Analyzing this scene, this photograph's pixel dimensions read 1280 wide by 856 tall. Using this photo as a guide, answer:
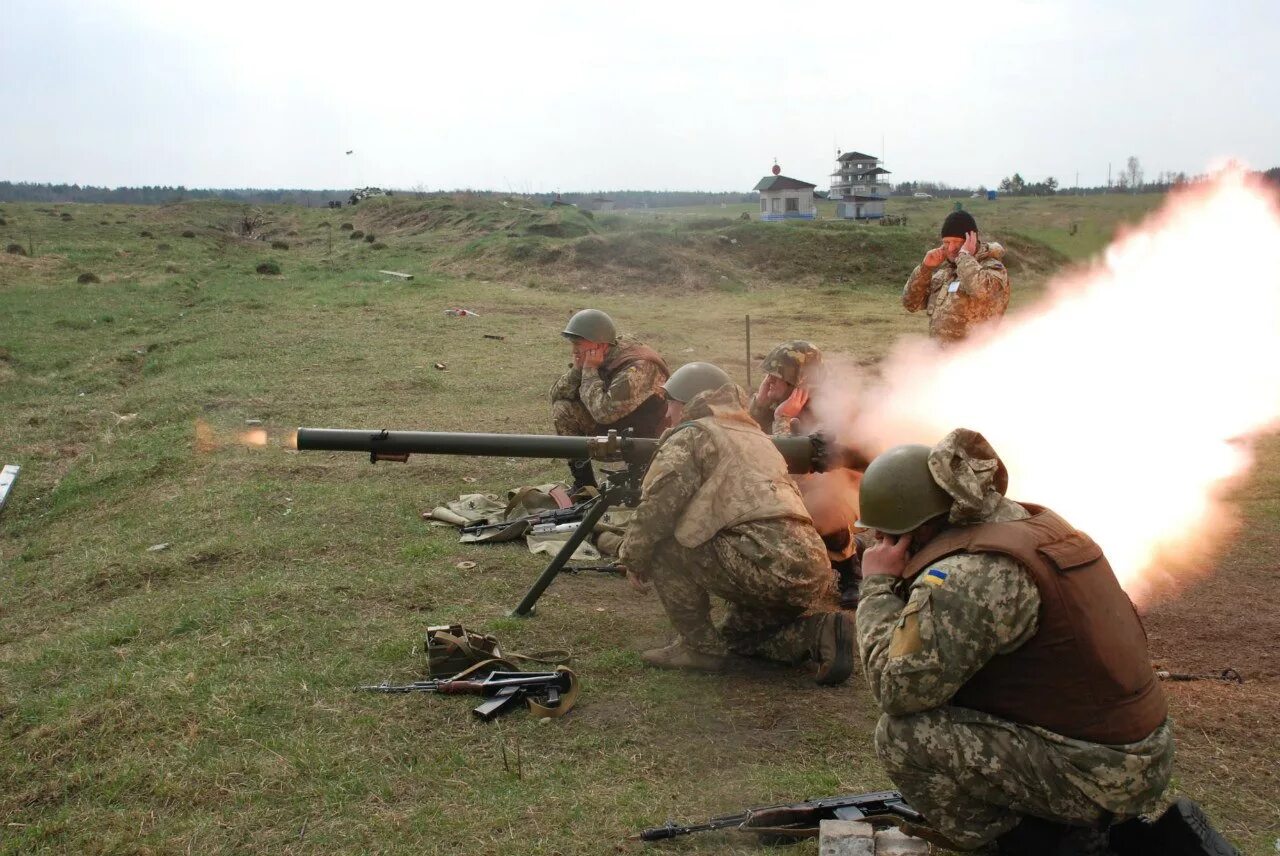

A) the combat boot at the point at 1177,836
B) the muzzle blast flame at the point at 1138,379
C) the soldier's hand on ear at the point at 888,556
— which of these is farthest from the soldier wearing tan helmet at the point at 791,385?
the combat boot at the point at 1177,836

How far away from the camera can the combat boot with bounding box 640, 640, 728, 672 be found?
618 cm

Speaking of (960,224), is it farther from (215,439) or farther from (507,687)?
(215,439)

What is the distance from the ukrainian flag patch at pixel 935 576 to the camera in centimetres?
359

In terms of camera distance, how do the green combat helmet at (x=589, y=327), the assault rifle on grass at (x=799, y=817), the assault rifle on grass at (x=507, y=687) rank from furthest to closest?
the green combat helmet at (x=589, y=327), the assault rifle on grass at (x=507, y=687), the assault rifle on grass at (x=799, y=817)

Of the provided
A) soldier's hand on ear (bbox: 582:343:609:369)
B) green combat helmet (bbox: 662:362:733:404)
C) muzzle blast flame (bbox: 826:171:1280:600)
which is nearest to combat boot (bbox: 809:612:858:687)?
green combat helmet (bbox: 662:362:733:404)

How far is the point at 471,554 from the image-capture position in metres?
8.23

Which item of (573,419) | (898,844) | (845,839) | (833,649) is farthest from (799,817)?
(573,419)

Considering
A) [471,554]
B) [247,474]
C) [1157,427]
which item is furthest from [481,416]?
[1157,427]

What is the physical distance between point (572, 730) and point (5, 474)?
28.3 feet

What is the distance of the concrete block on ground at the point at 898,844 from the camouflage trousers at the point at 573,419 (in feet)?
18.8

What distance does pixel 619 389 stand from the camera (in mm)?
8852

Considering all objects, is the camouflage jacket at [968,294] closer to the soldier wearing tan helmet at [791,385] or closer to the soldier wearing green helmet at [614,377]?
the soldier wearing tan helmet at [791,385]

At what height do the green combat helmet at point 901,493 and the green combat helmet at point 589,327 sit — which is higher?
the green combat helmet at point 589,327

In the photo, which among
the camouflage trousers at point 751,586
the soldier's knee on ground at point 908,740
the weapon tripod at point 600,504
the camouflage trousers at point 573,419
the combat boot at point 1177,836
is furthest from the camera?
the camouflage trousers at point 573,419
